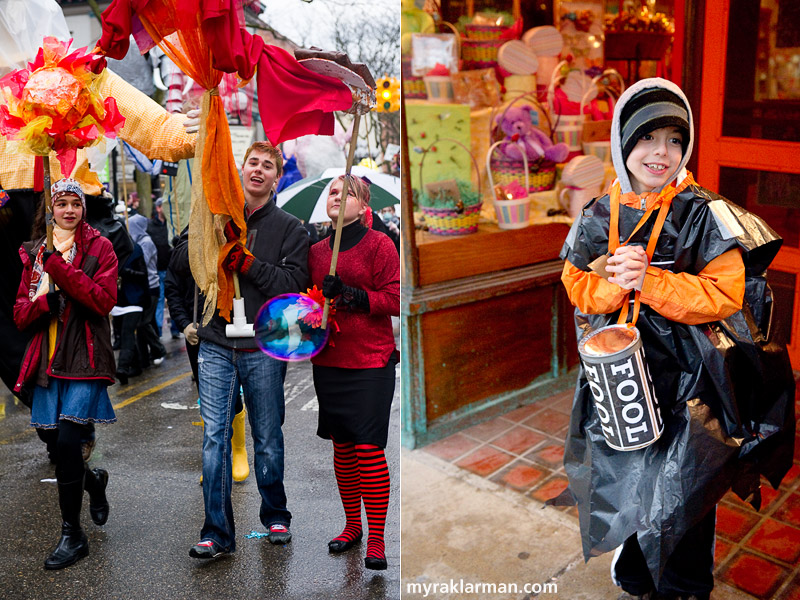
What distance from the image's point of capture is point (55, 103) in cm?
348

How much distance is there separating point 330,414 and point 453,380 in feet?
5.19

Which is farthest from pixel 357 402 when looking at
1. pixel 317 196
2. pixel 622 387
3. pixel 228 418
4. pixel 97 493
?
pixel 317 196

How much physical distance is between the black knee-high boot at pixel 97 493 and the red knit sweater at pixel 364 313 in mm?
1459

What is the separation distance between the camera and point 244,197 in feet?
12.5

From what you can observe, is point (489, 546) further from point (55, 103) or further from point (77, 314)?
point (55, 103)

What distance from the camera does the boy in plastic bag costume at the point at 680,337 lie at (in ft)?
8.71

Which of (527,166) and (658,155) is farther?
(527,166)

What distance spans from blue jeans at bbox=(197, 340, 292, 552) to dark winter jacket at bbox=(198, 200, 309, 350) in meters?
0.09

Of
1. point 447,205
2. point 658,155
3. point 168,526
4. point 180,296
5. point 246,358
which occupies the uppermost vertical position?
point 658,155

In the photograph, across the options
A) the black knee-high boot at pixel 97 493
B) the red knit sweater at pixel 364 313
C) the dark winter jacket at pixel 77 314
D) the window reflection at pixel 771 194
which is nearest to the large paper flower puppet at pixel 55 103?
the dark winter jacket at pixel 77 314

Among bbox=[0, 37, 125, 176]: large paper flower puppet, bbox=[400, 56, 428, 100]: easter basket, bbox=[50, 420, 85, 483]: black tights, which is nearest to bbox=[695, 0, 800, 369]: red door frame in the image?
bbox=[400, 56, 428, 100]: easter basket

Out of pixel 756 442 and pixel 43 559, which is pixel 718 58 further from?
pixel 43 559

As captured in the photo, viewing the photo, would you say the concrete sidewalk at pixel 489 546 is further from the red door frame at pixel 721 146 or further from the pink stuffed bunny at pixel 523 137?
the red door frame at pixel 721 146

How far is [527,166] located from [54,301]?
9.81 feet
